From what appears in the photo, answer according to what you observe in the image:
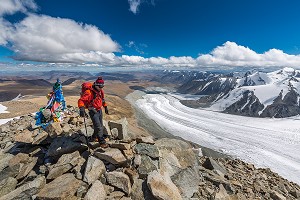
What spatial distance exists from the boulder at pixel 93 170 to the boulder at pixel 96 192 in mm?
470

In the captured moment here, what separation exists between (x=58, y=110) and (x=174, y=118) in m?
126

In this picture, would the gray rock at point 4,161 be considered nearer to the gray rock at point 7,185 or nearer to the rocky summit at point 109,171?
the rocky summit at point 109,171

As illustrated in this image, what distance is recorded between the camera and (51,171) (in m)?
10.8

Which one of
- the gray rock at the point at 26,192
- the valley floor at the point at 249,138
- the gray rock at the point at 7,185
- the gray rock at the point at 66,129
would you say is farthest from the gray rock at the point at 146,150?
the valley floor at the point at 249,138

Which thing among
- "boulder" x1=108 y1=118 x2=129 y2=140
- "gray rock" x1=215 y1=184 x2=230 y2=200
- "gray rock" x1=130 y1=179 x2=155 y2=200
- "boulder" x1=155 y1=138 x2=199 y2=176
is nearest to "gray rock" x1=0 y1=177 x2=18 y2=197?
"boulder" x1=108 y1=118 x2=129 y2=140

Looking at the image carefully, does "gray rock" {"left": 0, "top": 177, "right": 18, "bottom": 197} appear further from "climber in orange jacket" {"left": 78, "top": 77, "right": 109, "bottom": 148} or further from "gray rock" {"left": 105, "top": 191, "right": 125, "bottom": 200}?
"gray rock" {"left": 105, "top": 191, "right": 125, "bottom": 200}

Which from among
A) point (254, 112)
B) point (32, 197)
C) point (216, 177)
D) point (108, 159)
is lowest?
point (254, 112)

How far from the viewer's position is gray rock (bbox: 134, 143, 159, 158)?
40.1 ft

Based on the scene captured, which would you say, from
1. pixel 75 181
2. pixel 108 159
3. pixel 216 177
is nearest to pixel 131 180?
pixel 108 159

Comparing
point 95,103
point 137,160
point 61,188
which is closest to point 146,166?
point 137,160

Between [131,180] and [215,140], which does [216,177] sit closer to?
[131,180]

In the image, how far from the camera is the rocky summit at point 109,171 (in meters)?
9.91

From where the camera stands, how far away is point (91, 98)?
12.8 metres

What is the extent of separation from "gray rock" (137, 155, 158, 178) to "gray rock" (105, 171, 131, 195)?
36.5 inches
